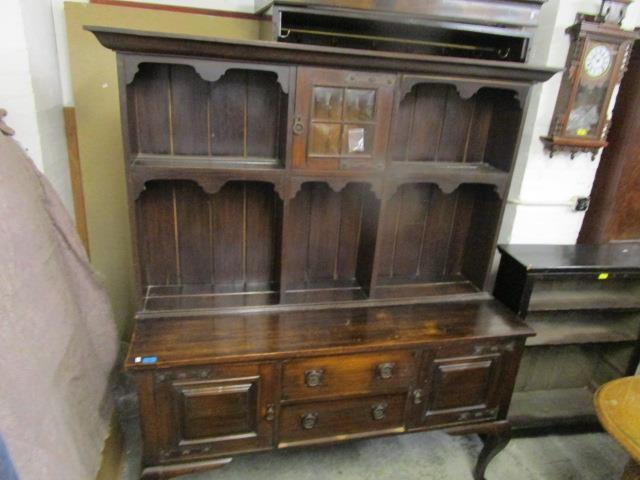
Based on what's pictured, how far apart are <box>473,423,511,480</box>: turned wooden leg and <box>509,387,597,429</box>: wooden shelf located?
270 millimetres

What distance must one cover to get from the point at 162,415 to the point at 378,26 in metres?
1.58

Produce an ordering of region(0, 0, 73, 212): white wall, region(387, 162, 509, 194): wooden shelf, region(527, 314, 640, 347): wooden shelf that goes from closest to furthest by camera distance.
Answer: region(0, 0, 73, 212): white wall
region(387, 162, 509, 194): wooden shelf
region(527, 314, 640, 347): wooden shelf

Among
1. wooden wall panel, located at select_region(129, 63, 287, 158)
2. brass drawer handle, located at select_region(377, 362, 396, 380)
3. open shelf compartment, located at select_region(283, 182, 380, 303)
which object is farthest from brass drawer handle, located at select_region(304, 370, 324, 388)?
wooden wall panel, located at select_region(129, 63, 287, 158)

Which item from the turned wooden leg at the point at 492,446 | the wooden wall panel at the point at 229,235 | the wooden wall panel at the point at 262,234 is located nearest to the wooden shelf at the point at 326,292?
the wooden wall panel at the point at 262,234

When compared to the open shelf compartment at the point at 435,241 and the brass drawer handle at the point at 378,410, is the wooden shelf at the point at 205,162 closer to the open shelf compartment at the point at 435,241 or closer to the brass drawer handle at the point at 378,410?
the open shelf compartment at the point at 435,241

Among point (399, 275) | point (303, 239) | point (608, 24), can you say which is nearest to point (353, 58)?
point (303, 239)

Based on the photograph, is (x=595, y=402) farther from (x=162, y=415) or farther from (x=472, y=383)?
(x=162, y=415)

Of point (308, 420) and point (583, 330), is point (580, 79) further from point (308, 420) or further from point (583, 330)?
point (308, 420)

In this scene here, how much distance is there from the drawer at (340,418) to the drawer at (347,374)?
57 mm

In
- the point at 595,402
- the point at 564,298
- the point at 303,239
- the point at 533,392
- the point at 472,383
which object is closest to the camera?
the point at 595,402

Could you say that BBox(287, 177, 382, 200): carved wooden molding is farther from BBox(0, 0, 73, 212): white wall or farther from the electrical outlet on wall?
the electrical outlet on wall

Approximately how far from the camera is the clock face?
193cm

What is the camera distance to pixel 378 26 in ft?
5.44

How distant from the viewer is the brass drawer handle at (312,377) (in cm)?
159
